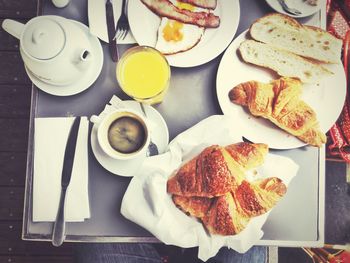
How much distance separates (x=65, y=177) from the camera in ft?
3.30

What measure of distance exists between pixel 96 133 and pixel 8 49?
0.82 metres

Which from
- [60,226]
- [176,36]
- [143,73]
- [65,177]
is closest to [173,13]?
[176,36]

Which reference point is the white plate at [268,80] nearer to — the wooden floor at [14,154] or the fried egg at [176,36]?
the fried egg at [176,36]

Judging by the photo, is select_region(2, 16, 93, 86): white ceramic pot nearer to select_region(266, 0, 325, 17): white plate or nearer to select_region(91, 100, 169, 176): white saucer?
select_region(91, 100, 169, 176): white saucer

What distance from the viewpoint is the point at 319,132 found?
101cm

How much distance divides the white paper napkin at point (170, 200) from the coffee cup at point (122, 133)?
0.18ft

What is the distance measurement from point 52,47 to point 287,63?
63 centimetres

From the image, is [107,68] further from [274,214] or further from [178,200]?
[274,214]

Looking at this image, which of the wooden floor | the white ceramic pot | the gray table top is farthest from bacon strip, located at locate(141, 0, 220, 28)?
the wooden floor

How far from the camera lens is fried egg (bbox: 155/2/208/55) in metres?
1.03

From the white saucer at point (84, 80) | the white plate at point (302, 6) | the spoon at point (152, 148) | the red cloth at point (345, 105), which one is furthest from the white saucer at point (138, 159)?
the red cloth at point (345, 105)

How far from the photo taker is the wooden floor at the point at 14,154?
1.56 meters

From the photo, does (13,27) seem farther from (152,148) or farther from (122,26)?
(152,148)

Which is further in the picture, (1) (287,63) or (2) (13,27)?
(1) (287,63)
